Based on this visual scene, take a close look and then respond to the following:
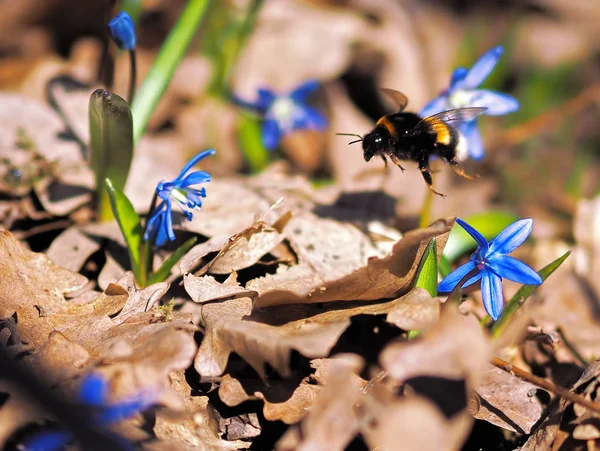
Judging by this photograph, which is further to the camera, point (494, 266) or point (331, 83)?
point (331, 83)

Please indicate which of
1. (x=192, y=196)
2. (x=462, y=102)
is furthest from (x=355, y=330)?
(x=462, y=102)

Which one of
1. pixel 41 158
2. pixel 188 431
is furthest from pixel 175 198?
pixel 41 158

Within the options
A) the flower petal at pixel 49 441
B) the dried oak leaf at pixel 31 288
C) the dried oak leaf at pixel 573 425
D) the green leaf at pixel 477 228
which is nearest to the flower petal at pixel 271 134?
the green leaf at pixel 477 228

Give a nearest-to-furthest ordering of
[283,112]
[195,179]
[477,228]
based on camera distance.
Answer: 1. [195,179]
2. [477,228]
3. [283,112]

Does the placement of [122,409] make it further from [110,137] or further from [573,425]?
[573,425]

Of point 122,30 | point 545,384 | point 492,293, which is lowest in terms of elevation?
point 545,384
